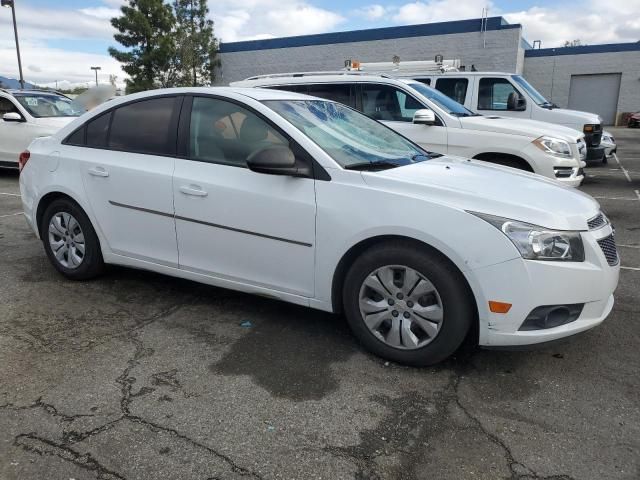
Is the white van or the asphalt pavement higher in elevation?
the white van

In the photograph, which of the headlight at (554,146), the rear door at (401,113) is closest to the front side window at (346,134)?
the rear door at (401,113)

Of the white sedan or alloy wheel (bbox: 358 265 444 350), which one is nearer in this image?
the white sedan

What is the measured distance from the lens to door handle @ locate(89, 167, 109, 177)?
4.21 m

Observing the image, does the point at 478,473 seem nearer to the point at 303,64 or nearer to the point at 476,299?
the point at 476,299

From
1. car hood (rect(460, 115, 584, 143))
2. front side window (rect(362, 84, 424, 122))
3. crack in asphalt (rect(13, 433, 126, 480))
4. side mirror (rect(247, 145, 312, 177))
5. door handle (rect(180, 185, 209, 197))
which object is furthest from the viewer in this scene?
front side window (rect(362, 84, 424, 122))

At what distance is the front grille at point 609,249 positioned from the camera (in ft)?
10.3

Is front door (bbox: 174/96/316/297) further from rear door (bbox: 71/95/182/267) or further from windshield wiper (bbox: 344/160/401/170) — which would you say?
windshield wiper (bbox: 344/160/401/170)

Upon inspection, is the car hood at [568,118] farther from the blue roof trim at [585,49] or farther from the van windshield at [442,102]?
the blue roof trim at [585,49]

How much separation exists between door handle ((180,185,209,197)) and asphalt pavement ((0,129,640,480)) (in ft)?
3.05

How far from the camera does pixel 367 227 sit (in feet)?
10.4

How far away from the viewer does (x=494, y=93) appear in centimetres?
958

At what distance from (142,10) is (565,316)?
27.6 metres

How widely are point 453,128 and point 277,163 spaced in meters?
4.62

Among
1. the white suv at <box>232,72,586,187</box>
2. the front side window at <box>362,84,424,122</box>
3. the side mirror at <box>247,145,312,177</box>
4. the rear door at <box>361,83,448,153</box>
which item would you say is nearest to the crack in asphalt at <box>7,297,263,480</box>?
the side mirror at <box>247,145,312,177</box>
